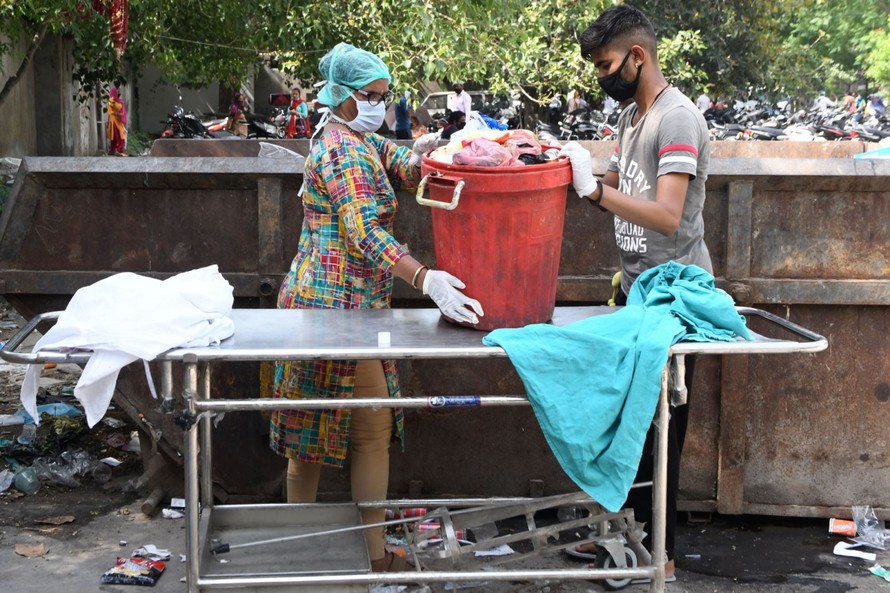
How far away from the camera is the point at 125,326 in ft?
8.95

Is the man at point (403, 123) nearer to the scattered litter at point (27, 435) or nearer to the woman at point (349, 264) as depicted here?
the scattered litter at point (27, 435)

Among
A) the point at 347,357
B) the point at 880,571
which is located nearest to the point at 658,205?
the point at 347,357

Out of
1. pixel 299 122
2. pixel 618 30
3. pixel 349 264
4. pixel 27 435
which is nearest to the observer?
pixel 618 30

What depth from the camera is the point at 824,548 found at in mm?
4059

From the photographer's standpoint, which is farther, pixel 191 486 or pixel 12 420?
pixel 12 420

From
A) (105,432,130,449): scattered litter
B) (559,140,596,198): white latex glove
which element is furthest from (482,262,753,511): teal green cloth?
(105,432,130,449): scattered litter

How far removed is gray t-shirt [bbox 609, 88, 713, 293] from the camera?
125 inches

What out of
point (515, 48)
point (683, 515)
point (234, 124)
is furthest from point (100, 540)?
point (234, 124)

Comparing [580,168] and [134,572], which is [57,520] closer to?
[134,572]

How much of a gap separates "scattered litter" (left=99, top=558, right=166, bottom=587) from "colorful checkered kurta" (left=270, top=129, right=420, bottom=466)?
754 mm

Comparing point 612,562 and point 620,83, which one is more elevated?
point 620,83

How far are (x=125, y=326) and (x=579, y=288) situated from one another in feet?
6.44

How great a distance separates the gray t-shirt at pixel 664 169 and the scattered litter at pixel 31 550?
252 cm

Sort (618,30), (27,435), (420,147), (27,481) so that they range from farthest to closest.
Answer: (27,435), (27,481), (420,147), (618,30)
